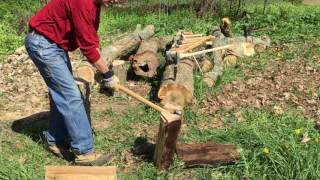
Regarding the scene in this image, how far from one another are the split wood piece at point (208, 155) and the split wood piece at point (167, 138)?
0.16 m

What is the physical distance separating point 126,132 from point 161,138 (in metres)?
1.17

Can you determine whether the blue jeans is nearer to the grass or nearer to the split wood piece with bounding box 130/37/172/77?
→ the grass

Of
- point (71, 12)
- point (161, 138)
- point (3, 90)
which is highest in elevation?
point (71, 12)

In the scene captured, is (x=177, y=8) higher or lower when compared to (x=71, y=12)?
lower

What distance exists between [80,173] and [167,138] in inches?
36.3

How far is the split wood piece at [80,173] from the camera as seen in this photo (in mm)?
4211

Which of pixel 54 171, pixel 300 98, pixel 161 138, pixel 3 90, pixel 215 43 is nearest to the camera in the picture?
pixel 54 171

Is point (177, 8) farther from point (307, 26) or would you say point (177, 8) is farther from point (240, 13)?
point (307, 26)

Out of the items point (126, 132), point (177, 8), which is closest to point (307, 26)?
point (177, 8)

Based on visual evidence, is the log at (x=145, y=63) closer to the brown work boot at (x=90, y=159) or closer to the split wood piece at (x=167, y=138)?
the brown work boot at (x=90, y=159)

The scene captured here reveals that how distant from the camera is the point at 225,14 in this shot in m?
11.6

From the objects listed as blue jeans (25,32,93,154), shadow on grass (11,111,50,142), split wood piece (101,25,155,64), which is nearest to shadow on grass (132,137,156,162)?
blue jeans (25,32,93,154)

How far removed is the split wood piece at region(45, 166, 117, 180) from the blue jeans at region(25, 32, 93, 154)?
71 centimetres

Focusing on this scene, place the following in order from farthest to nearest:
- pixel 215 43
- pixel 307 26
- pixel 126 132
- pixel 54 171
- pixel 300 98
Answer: pixel 307 26
pixel 215 43
pixel 300 98
pixel 126 132
pixel 54 171
